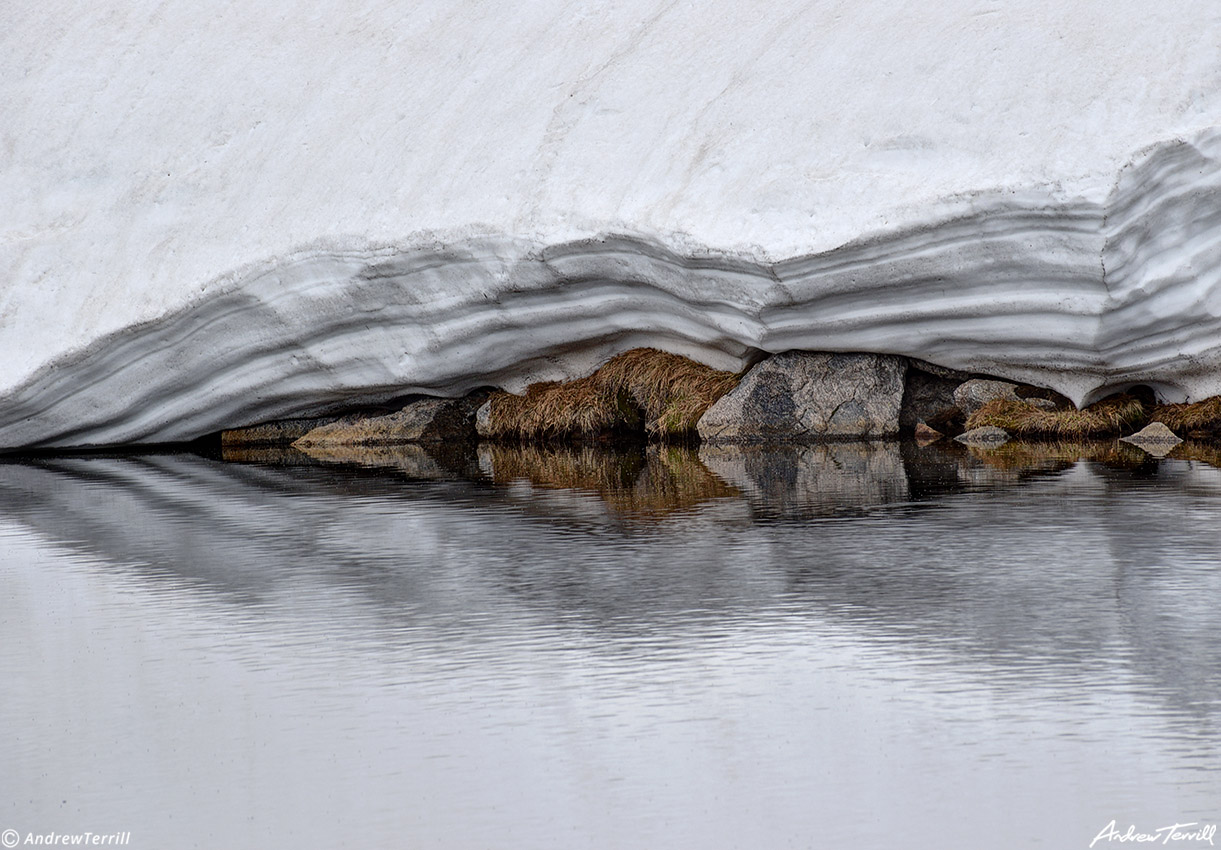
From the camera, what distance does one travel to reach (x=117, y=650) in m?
3.41

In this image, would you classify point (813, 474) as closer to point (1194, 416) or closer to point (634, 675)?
point (1194, 416)

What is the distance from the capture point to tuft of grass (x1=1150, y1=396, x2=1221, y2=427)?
801 cm

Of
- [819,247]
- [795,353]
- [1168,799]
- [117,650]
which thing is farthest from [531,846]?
[795,353]

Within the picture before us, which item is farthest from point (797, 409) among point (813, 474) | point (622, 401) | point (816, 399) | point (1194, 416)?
point (1194, 416)

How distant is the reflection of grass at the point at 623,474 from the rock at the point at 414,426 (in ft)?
2.39

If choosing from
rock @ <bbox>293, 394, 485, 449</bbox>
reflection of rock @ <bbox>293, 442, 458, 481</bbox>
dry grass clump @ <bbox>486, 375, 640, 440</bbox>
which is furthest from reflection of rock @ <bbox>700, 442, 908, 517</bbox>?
rock @ <bbox>293, 394, 485, 449</bbox>

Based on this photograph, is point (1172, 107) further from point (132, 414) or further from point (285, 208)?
point (132, 414)

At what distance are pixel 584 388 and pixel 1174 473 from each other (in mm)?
4442

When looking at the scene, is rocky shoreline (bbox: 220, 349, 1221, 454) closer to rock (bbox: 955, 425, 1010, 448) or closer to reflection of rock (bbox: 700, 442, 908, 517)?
rock (bbox: 955, 425, 1010, 448)

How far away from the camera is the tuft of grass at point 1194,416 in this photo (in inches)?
315

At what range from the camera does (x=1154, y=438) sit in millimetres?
7855

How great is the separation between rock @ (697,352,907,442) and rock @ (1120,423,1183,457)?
1.42 metres

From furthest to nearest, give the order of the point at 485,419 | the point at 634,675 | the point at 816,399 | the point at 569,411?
1. the point at 485,419
2. the point at 569,411
3. the point at 816,399
4. the point at 634,675

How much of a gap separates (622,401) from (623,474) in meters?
2.48
